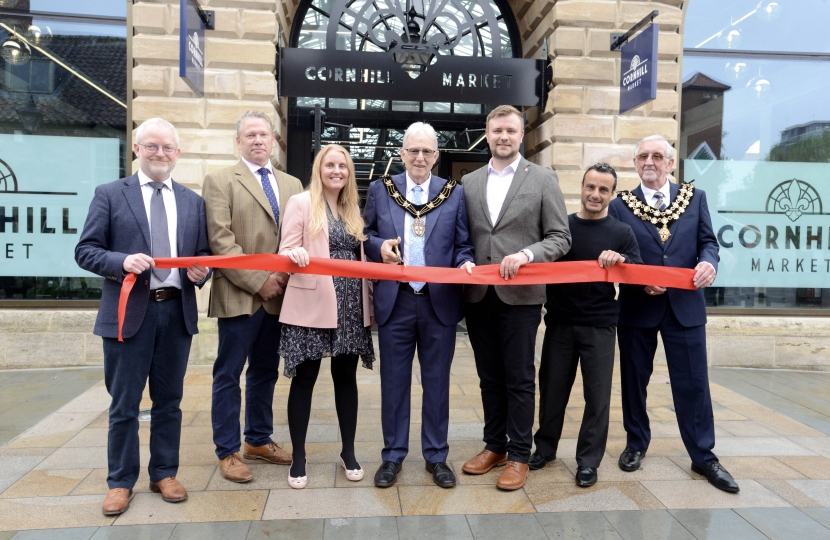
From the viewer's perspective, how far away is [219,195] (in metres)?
3.50

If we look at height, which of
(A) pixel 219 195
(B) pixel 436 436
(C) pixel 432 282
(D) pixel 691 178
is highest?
(D) pixel 691 178

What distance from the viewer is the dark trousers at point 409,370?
11.5 ft

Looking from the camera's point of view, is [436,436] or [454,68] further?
[454,68]

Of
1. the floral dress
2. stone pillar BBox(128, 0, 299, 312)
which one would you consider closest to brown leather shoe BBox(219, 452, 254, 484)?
the floral dress

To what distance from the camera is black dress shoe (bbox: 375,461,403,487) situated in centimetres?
342

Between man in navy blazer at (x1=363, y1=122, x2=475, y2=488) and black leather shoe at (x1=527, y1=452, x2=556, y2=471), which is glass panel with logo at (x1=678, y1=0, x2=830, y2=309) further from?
man in navy blazer at (x1=363, y1=122, x2=475, y2=488)

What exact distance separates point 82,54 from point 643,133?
657 centimetres

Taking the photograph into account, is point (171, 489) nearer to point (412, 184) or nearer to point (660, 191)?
point (412, 184)

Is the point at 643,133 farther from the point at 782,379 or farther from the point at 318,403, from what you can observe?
the point at 318,403

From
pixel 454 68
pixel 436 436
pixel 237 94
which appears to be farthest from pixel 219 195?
pixel 454 68

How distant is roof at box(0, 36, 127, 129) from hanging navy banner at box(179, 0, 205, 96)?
1345mm

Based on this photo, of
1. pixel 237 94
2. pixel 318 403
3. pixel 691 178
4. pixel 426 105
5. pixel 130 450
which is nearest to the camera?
pixel 130 450

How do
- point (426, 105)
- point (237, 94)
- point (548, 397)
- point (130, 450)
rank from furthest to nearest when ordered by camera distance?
point (426, 105) < point (237, 94) < point (548, 397) < point (130, 450)

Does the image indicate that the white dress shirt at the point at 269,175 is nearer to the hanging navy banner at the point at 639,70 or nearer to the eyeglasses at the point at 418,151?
the eyeglasses at the point at 418,151
